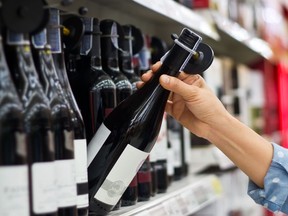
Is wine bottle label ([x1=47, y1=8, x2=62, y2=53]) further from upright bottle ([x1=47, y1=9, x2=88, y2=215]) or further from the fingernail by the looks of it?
the fingernail

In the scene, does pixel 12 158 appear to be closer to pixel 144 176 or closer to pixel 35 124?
pixel 35 124

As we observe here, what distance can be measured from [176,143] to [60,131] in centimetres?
97

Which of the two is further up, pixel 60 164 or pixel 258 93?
pixel 60 164

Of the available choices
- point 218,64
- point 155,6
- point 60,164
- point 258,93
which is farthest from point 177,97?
point 258,93

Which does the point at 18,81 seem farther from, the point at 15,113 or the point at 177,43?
the point at 177,43

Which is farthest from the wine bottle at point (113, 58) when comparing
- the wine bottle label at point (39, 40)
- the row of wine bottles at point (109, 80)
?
the wine bottle label at point (39, 40)

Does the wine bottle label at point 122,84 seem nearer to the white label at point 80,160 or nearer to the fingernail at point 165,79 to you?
the fingernail at point 165,79

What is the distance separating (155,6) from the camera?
1.43 metres

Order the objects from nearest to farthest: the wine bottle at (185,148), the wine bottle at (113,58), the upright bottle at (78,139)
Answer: the upright bottle at (78,139) < the wine bottle at (113,58) < the wine bottle at (185,148)

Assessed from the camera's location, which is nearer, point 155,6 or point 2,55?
point 2,55

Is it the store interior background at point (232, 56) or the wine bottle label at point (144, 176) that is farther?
the store interior background at point (232, 56)

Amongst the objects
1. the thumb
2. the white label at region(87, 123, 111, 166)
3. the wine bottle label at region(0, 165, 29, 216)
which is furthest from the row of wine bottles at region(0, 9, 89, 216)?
→ the thumb

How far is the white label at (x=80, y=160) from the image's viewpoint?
1.03m

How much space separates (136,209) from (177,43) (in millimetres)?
382
